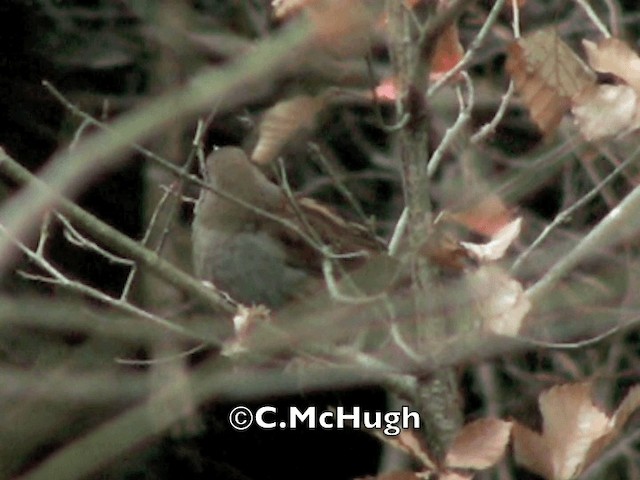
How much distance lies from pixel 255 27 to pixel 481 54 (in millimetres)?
757

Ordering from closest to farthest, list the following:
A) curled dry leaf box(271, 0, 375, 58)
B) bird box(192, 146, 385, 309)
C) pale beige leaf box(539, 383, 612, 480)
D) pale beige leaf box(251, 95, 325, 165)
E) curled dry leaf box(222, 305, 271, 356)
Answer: curled dry leaf box(271, 0, 375, 58) → pale beige leaf box(251, 95, 325, 165) → pale beige leaf box(539, 383, 612, 480) → curled dry leaf box(222, 305, 271, 356) → bird box(192, 146, 385, 309)

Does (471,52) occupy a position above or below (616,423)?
above

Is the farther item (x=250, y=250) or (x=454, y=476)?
(x=250, y=250)

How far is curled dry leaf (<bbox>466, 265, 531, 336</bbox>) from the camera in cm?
147

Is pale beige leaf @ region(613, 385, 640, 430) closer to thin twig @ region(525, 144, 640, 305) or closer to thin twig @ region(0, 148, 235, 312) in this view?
thin twig @ region(525, 144, 640, 305)

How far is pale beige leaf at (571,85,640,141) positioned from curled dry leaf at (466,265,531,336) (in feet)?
0.63

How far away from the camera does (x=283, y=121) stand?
4.59ft

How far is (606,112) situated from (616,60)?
0.06 meters

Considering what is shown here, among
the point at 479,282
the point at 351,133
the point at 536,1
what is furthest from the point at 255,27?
the point at 479,282

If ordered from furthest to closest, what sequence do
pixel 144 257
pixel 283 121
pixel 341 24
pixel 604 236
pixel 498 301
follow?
pixel 144 257, pixel 604 236, pixel 498 301, pixel 283 121, pixel 341 24

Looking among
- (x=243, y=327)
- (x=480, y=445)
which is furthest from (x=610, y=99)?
(x=243, y=327)

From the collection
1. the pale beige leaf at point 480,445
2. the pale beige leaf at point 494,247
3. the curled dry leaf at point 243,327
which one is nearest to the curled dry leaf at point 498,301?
the pale beige leaf at point 494,247

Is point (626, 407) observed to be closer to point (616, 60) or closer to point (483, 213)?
point (483, 213)

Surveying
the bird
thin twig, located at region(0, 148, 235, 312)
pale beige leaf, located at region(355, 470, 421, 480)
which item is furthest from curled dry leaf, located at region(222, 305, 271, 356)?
the bird
